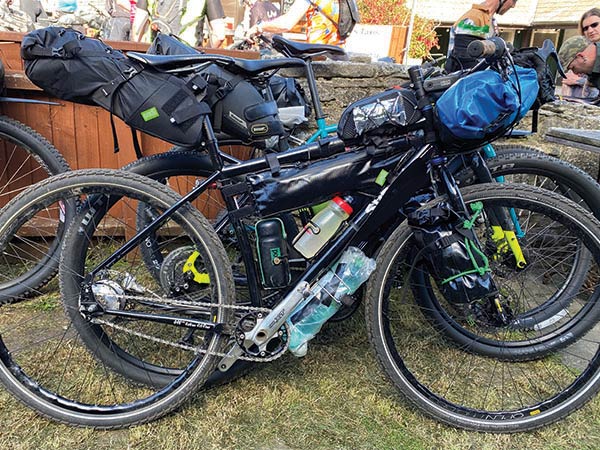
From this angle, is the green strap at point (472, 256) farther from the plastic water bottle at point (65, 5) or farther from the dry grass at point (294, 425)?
the plastic water bottle at point (65, 5)

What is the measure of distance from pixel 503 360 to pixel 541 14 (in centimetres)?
1568

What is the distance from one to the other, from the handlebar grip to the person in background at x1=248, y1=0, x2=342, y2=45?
2.27 meters

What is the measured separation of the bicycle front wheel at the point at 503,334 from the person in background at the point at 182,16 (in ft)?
9.87

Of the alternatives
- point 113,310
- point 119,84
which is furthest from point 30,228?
point 119,84

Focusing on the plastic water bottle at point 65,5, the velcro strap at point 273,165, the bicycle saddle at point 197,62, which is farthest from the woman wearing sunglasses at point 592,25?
the plastic water bottle at point 65,5

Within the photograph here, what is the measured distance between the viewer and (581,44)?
18.4 feet

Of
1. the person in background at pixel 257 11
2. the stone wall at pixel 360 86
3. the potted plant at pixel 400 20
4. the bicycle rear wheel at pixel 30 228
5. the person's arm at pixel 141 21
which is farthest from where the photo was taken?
the potted plant at pixel 400 20

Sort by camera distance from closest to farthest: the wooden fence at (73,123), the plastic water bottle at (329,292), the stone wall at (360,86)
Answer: the plastic water bottle at (329,292) → the wooden fence at (73,123) → the stone wall at (360,86)

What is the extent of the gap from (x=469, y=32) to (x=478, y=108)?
1.01 meters

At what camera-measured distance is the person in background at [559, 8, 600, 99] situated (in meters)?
5.59

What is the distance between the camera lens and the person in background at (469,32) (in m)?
2.31

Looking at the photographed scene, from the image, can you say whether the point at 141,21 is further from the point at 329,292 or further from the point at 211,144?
the point at 329,292

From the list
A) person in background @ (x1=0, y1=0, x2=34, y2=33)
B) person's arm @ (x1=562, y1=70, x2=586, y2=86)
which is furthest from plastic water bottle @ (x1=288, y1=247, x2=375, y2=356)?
person's arm @ (x1=562, y1=70, x2=586, y2=86)

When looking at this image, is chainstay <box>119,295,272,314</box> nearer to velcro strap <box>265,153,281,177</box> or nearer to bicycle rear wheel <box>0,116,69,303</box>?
velcro strap <box>265,153,281,177</box>
